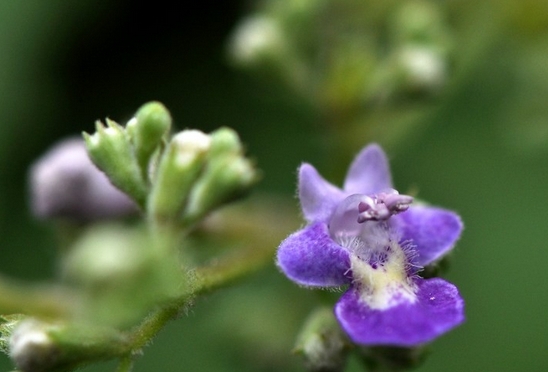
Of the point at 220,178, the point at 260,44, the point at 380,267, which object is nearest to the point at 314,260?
the point at 380,267

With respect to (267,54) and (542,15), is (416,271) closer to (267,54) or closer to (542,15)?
(267,54)

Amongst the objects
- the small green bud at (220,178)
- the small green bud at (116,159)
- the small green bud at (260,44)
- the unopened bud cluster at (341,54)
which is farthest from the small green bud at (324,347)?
the small green bud at (260,44)

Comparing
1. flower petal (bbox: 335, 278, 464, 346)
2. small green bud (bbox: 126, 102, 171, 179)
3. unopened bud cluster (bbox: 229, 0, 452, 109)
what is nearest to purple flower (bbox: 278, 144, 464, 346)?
flower petal (bbox: 335, 278, 464, 346)

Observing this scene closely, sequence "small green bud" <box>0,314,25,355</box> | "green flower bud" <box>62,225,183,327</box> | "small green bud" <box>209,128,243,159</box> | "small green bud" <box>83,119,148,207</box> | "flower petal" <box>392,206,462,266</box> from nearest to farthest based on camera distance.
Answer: "small green bud" <box>0,314,25,355</box>
"flower petal" <box>392,206,462,266</box>
"small green bud" <box>83,119,148,207</box>
"small green bud" <box>209,128,243,159</box>
"green flower bud" <box>62,225,183,327</box>

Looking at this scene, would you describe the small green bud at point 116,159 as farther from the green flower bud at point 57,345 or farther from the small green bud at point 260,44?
the small green bud at point 260,44

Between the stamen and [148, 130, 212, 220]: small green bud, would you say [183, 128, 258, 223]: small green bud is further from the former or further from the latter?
the stamen
